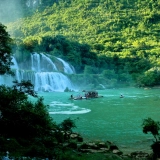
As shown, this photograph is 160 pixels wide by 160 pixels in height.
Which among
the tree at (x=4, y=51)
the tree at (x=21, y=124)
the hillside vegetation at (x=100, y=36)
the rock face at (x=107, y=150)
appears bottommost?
the rock face at (x=107, y=150)

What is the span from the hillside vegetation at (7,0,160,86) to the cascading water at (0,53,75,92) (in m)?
2.99

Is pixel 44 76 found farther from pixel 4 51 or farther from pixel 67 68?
pixel 4 51

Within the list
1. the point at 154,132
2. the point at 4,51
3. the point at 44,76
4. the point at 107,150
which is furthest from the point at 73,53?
the point at 154,132

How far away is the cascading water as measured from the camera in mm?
47031

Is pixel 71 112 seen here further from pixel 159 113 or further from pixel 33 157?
pixel 33 157

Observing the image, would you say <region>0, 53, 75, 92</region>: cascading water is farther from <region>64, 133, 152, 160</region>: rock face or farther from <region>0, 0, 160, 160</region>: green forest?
<region>64, 133, 152, 160</region>: rock face

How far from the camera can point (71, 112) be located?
968 inches

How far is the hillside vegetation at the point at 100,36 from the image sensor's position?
66.0 meters

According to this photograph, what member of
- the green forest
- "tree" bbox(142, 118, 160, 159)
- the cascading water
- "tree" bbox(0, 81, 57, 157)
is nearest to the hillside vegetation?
Result: the green forest

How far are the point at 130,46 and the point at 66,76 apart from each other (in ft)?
125

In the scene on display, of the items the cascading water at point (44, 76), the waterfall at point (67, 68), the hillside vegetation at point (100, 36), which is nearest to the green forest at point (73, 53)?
the hillside vegetation at point (100, 36)

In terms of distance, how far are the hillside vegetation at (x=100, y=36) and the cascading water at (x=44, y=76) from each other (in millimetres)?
2994

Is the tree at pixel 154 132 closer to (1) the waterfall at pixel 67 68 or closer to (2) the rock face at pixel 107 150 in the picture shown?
(2) the rock face at pixel 107 150

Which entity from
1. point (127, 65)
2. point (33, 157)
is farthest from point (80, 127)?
point (127, 65)
